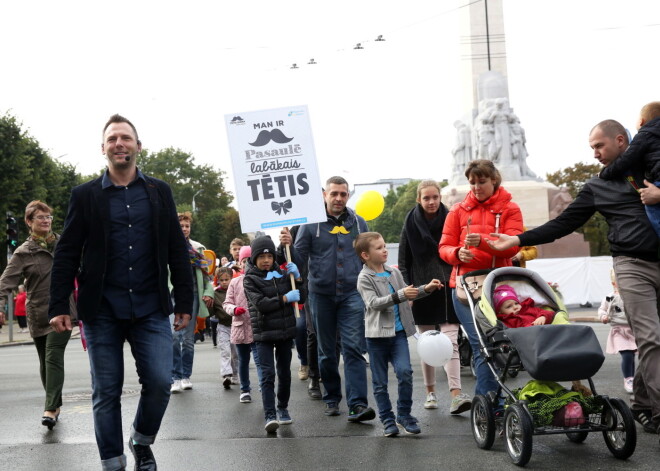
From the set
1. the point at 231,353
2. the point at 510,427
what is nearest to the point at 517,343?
the point at 510,427

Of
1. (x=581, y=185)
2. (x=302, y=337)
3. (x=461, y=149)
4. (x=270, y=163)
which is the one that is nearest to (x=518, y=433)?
(x=270, y=163)

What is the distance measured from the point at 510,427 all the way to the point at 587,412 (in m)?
0.48

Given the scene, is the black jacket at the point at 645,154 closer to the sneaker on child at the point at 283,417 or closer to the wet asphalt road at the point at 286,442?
the wet asphalt road at the point at 286,442

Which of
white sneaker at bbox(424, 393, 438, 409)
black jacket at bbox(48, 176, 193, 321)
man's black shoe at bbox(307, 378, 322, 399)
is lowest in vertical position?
man's black shoe at bbox(307, 378, 322, 399)

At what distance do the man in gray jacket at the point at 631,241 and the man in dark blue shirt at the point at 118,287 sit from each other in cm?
259

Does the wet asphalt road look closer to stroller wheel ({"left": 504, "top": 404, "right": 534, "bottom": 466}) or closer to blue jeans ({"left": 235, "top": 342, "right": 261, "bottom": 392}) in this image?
stroller wheel ({"left": 504, "top": 404, "right": 534, "bottom": 466})

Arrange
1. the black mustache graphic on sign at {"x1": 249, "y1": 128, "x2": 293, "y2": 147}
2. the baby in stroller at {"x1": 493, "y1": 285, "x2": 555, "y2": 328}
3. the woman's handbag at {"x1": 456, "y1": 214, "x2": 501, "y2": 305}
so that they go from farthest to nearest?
the black mustache graphic on sign at {"x1": 249, "y1": 128, "x2": 293, "y2": 147} → the woman's handbag at {"x1": 456, "y1": 214, "x2": 501, "y2": 305} → the baby in stroller at {"x1": 493, "y1": 285, "x2": 555, "y2": 328}

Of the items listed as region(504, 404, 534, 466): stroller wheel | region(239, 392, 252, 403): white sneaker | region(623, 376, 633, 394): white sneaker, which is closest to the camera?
region(504, 404, 534, 466): stroller wheel

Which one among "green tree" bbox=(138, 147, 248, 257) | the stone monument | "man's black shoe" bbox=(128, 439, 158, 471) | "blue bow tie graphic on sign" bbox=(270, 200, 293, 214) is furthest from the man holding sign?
"green tree" bbox=(138, 147, 248, 257)

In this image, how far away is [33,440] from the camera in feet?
25.5

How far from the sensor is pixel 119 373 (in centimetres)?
577

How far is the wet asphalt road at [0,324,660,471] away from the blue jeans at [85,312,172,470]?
0.77 m

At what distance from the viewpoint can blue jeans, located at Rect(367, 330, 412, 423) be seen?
24.2 feet

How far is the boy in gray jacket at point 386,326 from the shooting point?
7371 mm
